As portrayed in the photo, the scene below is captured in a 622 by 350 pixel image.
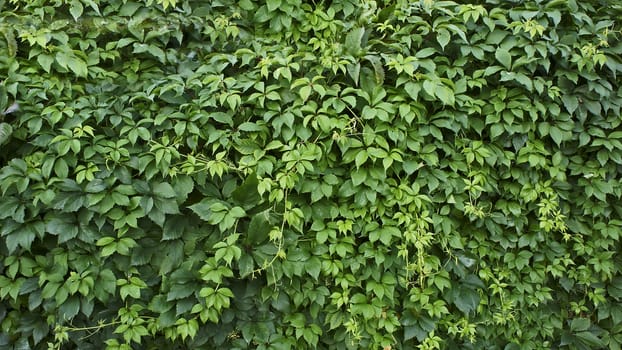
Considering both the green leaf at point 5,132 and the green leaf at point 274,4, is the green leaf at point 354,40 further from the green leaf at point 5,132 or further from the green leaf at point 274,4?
the green leaf at point 5,132

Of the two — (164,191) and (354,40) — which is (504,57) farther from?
(164,191)

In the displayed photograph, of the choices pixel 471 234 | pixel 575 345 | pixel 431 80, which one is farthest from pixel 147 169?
pixel 575 345

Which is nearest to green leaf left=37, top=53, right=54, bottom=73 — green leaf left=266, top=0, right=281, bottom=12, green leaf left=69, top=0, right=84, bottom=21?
green leaf left=69, top=0, right=84, bottom=21

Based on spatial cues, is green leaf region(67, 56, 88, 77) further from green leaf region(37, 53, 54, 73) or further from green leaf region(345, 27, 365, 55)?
green leaf region(345, 27, 365, 55)

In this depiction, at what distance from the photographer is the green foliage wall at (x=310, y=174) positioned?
7.97ft

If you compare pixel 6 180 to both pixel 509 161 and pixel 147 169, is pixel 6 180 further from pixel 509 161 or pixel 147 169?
pixel 509 161

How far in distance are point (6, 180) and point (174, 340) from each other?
43.7 inches

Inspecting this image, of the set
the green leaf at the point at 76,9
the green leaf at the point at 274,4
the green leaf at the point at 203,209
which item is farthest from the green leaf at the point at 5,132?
the green leaf at the point at 274,4

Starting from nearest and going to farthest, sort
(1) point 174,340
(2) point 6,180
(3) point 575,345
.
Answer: (2) point 6,180, (1) point 174,340, (3) point 575,345

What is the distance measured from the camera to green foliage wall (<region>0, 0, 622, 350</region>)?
2.43 metres

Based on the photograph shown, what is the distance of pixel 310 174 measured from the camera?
2.55 m

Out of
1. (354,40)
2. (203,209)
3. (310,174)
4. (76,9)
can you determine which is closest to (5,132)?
(76,9)

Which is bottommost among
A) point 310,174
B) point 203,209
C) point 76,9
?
point 203,209

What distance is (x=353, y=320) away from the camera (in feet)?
8.42
